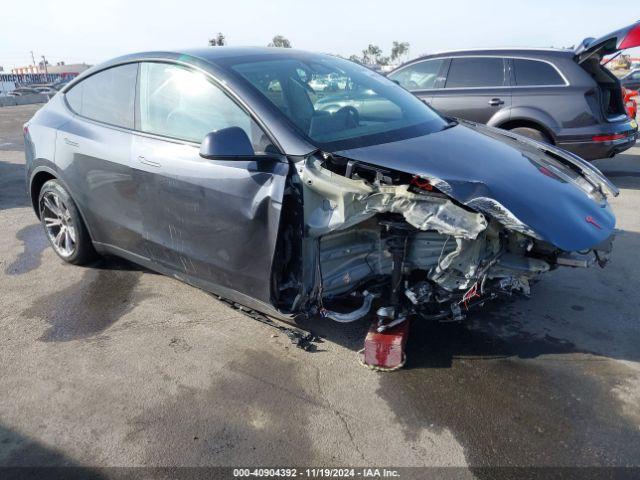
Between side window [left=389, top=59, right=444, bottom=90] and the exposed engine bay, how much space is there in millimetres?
5247

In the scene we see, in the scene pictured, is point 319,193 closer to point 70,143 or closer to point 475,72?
point 70,143

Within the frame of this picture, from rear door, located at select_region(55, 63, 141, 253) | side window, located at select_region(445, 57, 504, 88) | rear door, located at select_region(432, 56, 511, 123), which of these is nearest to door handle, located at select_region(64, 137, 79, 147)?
rear door, located at select_region(55, 63, 141, 253)

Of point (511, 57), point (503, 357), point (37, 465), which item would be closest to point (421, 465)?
point (503, 357)

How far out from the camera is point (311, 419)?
8.65ft

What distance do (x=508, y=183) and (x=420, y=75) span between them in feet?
18.5

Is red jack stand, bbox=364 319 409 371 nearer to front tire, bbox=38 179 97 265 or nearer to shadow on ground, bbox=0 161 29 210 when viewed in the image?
front tire, bbox=38 179 97 265

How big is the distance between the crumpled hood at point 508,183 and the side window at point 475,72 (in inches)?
166

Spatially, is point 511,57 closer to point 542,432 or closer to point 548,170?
point 548,170

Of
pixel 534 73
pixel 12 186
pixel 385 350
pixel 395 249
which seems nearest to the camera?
pixel 395 249

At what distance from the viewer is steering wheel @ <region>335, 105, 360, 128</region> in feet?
10.6

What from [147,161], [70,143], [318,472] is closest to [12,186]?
[70,143]

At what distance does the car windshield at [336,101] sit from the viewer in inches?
120

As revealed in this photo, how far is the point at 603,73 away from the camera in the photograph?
21.7 feet

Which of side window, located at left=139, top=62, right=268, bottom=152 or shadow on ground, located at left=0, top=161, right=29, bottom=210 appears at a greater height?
side window, located at left=139, top=62, right=268, bottom=152
